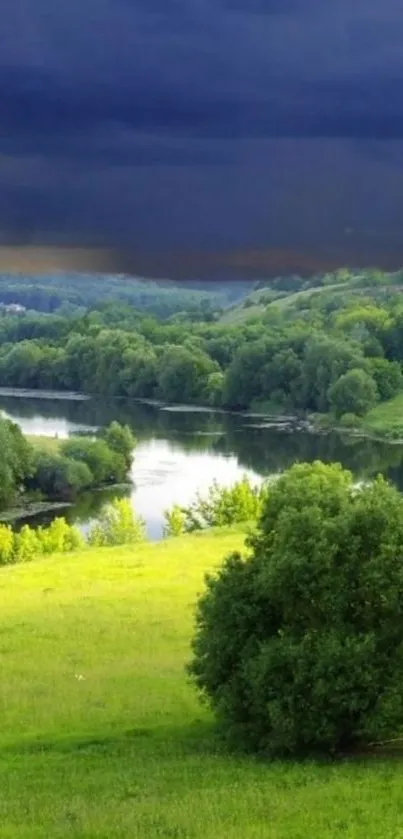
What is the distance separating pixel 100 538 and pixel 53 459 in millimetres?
32467

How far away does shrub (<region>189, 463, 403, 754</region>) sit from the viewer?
2205cm

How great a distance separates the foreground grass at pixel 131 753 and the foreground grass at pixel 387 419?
108 metres

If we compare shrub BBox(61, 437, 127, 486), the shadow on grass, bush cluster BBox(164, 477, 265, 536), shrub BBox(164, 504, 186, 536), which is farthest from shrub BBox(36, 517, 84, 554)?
the shadow on grass

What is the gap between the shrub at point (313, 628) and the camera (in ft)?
72.3

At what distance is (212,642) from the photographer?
78.3ft

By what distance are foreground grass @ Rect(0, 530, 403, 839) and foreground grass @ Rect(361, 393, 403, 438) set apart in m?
108

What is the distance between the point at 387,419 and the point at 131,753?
140714 millimetres

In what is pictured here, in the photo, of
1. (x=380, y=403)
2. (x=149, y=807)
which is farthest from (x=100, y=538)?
(x=380, y=403)

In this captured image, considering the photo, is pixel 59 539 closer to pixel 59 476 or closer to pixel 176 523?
pixel 176 523

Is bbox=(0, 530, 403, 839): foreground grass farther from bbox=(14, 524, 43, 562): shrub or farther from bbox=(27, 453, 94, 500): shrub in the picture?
bbox=(27, 453, 94, 500): shrub

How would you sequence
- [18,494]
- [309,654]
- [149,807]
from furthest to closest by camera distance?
[18,494]
[309,654]
[149,807]

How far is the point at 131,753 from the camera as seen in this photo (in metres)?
24.4

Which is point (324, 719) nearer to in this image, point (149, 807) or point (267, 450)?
point (149, 807)

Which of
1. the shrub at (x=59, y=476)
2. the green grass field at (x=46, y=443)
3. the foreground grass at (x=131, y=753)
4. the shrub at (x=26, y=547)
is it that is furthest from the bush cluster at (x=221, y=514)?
the green grass field at (x=46, y=443)
